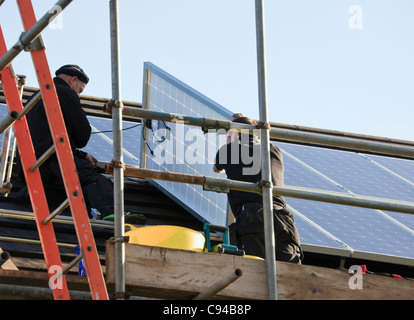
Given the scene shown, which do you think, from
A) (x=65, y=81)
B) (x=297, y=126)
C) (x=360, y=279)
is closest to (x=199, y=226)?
(x=65, y=81)

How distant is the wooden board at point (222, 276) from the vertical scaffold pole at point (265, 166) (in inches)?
2.5

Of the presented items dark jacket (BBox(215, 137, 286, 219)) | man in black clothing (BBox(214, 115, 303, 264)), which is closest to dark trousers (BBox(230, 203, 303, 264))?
man in black clothing (BBox(214, 115, 303, 264))

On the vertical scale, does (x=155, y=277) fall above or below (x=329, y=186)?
below

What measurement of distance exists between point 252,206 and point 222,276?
2356 millimetres

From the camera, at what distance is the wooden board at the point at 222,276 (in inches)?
208

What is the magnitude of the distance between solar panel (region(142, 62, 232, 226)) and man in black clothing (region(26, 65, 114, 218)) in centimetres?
94

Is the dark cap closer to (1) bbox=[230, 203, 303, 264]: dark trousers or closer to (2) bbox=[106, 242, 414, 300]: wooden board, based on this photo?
(1) bbox=[230, 203, 303, 264]: dark trousers

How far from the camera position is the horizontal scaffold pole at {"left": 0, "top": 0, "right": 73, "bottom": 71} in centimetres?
511

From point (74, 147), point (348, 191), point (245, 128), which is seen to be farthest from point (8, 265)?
point (348, 191)

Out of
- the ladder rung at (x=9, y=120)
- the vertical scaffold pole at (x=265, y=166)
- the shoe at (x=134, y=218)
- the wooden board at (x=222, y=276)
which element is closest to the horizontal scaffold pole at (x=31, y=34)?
the ladder rung at (x=9, y=120)
